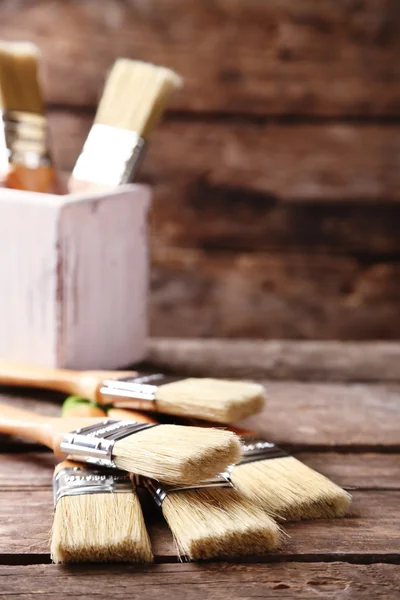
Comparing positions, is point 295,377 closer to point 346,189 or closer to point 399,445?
point 399,445

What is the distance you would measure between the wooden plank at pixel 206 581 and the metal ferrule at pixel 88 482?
2.5 inches

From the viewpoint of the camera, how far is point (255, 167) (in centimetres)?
117

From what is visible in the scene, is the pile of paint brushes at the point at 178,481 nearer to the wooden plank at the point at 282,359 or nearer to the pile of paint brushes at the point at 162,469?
the pile of paint brushes at the point at 162,469

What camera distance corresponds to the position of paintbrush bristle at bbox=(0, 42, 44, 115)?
2.82 feet

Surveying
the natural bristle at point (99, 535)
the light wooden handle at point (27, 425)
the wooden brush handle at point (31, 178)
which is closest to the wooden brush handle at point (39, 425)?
the light wooden handle at point (27, 425)

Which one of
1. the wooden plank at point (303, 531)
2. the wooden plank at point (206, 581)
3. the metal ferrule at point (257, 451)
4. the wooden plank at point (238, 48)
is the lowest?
the wooden plank at point (206, 581)

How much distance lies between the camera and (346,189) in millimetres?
1178

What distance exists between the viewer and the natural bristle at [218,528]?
504 mm

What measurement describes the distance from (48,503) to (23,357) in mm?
285

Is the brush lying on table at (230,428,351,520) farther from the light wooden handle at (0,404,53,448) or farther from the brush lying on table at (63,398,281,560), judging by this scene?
the light wooden handle at (0,404,53,448)

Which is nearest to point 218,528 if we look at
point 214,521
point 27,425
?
point 214,521

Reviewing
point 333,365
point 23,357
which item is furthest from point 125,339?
point 333,365

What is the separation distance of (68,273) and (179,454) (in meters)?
0.33

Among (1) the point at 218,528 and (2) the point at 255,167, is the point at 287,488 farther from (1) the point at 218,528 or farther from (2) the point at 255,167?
(2) the point at 255,167
